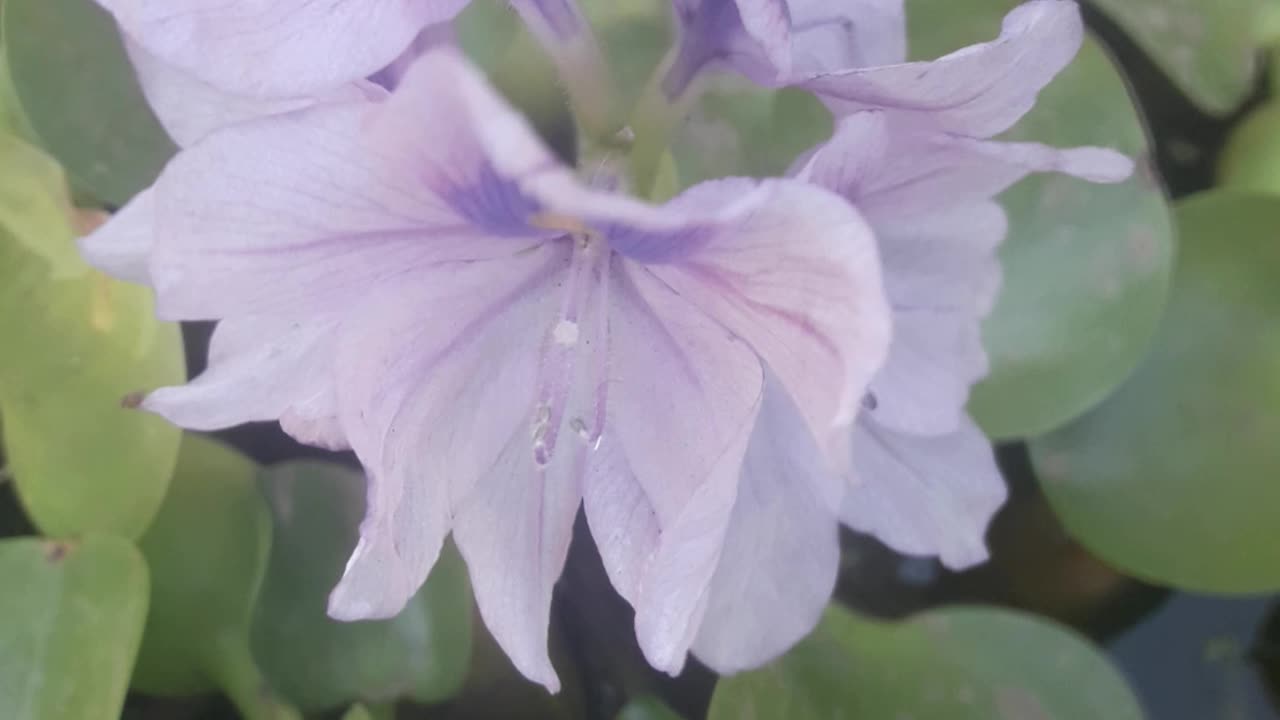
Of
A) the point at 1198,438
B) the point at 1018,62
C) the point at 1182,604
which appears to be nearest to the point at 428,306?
the point at 1018,62

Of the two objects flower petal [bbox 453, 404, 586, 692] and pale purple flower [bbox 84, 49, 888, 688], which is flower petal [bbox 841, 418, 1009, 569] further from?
flower petal [bbox 453, 404, 586, 692]

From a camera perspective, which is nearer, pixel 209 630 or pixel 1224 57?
pixel 209 630

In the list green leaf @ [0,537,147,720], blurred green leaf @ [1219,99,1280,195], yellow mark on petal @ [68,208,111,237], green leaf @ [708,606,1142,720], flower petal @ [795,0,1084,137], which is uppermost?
flower petal @ [795,0,1084,137]

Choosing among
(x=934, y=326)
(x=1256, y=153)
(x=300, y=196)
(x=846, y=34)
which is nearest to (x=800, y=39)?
(x=846, y=34)

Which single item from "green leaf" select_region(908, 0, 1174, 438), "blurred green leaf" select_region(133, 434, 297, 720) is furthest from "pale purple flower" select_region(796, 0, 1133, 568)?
"blurred green leaf" select_region(133, 434, 297, 720)

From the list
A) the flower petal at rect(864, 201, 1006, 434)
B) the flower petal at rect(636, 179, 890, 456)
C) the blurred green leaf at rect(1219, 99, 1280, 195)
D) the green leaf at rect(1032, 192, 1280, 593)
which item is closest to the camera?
the flower petal at rect(636, 179, 890, 456)

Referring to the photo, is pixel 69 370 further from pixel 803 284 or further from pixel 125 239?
pixel 803 284

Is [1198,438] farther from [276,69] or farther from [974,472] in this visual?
[276,69]

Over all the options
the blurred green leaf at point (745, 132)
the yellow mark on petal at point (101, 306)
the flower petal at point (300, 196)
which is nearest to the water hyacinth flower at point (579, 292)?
the flower petal at point (300, 196)
